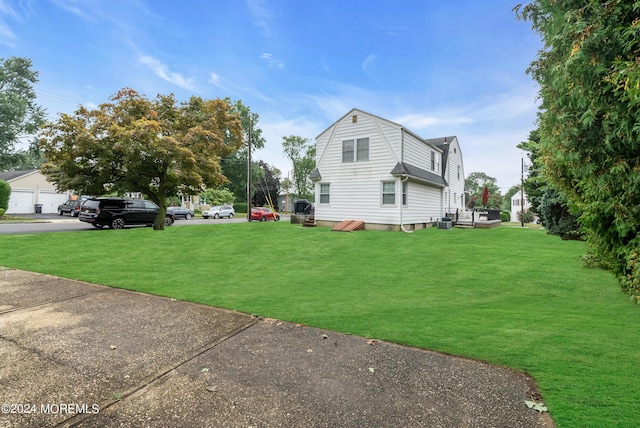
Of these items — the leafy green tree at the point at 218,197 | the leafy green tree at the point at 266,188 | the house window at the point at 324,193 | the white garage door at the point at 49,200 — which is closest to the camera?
the house window at the point at 324,193

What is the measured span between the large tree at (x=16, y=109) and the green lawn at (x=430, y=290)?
29830 millimetres

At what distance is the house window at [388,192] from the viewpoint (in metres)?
16.0

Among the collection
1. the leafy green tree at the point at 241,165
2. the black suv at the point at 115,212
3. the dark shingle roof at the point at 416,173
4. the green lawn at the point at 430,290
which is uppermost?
the leafy green tree at the point at 241,165

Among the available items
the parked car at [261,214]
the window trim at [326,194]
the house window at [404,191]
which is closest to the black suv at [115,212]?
the window trim at [326,194]

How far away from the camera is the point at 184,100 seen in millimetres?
18578

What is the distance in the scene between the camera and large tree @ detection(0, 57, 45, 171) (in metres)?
32.1

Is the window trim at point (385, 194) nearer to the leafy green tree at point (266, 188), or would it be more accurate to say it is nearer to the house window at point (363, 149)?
the house window at point (363, 149)

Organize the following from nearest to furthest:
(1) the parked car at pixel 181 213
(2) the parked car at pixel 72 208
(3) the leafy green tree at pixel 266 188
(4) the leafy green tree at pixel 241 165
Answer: (2) the parked car at pixel 72 208 < (1) the parked car at pixel 181 213 < (4) the leafy green tree at pixel 241 165 < (3) the leafy green tree at pixel 266 188

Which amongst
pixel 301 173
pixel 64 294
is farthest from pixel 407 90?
pixel 301 173

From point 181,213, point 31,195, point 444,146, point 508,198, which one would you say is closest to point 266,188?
point 181,213

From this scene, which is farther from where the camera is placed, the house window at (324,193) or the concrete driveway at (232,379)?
the house window at (324,193)

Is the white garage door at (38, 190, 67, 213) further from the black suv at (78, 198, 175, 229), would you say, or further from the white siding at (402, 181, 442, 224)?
the white siding at (402, 181, 442, 224)

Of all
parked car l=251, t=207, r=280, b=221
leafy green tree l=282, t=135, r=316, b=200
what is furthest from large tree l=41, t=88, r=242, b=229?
leafy green tree l=282, t=135, r=316, b=200

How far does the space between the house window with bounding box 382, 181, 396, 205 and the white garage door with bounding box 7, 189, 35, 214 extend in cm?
4014
